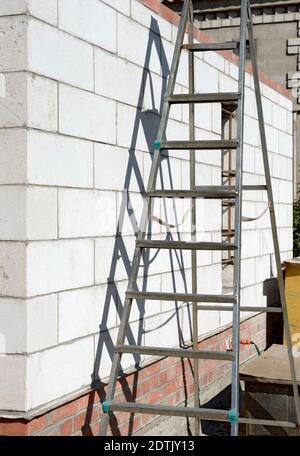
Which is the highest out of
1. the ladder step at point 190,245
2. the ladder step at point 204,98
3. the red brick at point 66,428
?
the ladder step at point 204,98

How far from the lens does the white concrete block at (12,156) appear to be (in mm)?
4309

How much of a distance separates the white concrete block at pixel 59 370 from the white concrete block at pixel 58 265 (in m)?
0.36

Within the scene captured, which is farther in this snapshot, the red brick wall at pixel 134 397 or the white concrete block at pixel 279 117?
the white concrete block at pixel 279 117

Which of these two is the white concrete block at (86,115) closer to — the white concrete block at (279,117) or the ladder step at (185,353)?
the ladder step at (185,353)

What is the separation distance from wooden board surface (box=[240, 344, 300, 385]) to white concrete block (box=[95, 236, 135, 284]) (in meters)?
1.35

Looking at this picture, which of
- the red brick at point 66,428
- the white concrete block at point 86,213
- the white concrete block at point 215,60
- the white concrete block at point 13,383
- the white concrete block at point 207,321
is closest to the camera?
the white concrete block at point 13,383

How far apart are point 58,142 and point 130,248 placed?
1227 millimetres

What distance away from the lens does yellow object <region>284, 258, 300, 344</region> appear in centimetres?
897

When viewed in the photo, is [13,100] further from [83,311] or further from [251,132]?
[251,132]

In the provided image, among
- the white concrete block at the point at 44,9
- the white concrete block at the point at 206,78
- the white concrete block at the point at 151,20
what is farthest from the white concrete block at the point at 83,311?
the white concrete block at the point at 206,78

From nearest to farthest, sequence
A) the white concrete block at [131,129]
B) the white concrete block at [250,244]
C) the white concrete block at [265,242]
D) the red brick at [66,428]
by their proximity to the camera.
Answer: the red brick at [66,428] → the white concrete block at [131,129] → the white concrete block at [250,244] → the white concrete block at [265,242]

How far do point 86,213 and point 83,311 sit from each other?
2.00 feet
